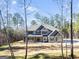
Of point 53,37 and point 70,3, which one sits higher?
point 70,3

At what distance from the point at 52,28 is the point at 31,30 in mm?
4686

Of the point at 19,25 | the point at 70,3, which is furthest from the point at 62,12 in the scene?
the point at 19,25

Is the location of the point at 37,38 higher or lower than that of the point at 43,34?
lower

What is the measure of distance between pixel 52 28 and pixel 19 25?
1061 centimetres

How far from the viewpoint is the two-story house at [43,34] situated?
154ft

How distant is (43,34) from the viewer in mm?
47969

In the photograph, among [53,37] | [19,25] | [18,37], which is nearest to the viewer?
[53,37]

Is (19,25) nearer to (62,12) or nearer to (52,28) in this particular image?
(52,28)

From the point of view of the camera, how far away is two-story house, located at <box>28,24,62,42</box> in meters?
47.1

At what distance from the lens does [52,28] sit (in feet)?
161

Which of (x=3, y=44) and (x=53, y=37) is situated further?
(x=53, y=37)

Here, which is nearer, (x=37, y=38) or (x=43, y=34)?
(x=37, y=38)

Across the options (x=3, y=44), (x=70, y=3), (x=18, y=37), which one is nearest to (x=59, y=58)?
(x=70, y=3)

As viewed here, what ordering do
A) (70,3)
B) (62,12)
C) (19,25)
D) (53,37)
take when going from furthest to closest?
(19,25) → (53,37) → (62,12) → (70,3)
